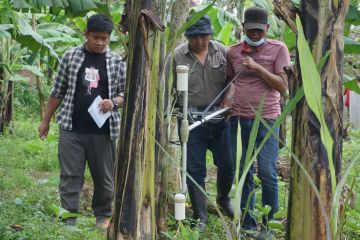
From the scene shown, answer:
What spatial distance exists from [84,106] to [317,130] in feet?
9.17

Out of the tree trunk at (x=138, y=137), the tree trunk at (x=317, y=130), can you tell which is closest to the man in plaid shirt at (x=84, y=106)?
the tree trunk at (x=138, y=137)

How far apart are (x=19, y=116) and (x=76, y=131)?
10.4 m

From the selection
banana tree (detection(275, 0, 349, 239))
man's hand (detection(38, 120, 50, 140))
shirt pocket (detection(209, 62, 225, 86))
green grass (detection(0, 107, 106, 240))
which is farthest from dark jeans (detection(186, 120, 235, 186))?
banana tree (detection(275, 0, 349, 239))

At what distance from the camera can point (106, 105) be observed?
193 inches

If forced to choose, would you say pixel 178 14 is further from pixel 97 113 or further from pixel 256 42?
pixel 97 113

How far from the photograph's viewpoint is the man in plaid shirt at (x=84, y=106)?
4.97m

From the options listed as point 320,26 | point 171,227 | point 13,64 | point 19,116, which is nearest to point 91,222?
point 171,227

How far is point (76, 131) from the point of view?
5.02m

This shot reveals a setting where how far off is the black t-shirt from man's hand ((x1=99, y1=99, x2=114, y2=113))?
103mm

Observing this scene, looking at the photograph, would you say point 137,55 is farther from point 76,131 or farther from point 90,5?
point 76,131

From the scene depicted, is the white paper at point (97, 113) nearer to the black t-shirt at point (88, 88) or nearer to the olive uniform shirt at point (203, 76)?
the black t-shirt at point (88, 88)

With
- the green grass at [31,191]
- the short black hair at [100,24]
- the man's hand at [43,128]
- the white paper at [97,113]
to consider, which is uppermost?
the short black hair at [100,24]

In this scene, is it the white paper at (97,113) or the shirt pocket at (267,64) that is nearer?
the shirt pocket at (267,64)

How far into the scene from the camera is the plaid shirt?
4.98m
